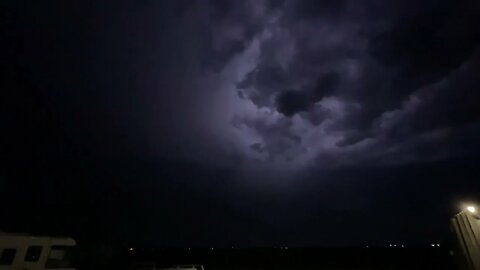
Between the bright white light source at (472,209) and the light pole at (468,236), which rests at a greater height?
the bright white light source at (472,209)

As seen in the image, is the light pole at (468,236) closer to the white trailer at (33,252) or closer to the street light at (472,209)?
the street light at (472,209)

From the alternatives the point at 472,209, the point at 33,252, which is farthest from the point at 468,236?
the point at 33,252

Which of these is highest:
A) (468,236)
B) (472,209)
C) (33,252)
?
(472,209)

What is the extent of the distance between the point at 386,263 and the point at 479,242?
246ft

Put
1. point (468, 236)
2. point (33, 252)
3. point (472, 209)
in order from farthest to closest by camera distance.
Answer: point (33, 252)
point (468, 236)
point (472, 209)

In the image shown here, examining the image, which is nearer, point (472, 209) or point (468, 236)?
point (472, 209)

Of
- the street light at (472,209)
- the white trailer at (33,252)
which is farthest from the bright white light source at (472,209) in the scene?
the white trailer at (33,252)

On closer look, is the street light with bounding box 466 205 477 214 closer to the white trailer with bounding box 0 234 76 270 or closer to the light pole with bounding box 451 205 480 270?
the light pole with bounding box 451 205 480 270

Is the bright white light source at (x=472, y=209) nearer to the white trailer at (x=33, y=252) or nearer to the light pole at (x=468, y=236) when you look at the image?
the light pole at (x=468, y=236)

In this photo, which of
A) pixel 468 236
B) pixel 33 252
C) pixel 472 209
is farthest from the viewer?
pixel 33 252

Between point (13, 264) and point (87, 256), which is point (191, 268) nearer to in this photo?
point (13, 264)

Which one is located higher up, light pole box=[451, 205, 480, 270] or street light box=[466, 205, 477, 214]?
street light box=[466, 205, 477, 214]

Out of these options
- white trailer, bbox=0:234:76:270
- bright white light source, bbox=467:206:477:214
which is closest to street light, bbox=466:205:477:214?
bright white light source, bbox=467:206:477:214

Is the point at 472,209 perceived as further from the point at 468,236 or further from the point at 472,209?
the point at 468,236
